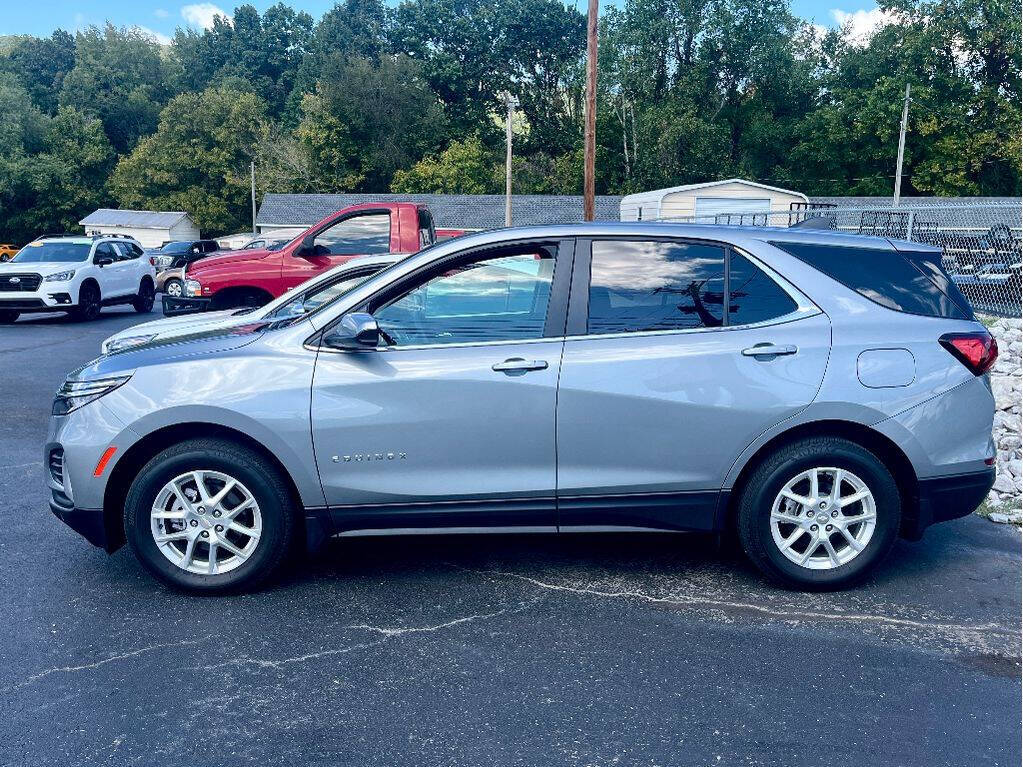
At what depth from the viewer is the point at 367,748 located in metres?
3.15

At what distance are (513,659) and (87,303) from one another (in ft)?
57.9

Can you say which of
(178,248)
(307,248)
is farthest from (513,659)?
(178,248)

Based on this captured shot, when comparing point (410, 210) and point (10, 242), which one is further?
point (10, 242)

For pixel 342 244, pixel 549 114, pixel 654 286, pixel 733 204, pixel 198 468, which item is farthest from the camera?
pixel 549 114

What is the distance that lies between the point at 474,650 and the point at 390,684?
1.44 ft

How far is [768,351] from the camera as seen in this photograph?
14.5ft

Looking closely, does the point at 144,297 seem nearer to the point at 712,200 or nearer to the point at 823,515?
the point at 823,515

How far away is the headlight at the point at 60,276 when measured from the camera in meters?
18.2

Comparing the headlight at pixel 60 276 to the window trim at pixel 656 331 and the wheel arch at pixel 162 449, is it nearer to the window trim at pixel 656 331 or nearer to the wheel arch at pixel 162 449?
the wheel arch at pixel 162 449

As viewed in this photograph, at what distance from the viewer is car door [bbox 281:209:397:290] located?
11.6 meters

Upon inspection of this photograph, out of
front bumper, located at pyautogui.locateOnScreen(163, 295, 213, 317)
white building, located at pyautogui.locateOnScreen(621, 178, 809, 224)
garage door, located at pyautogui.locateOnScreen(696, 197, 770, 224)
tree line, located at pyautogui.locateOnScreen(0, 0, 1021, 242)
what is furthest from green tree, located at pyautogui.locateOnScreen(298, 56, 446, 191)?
front bumper, located at pyautogui.locateOnScreen(163, 295, 213, 317)

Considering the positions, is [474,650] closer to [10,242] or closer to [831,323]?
[831,323]

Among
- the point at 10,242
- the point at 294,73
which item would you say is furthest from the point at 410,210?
the point at 294,73

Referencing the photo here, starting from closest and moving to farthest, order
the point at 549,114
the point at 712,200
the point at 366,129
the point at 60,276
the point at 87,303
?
the point at 60,276 < the point at 87,303 < the point at 712,200 < the point at 366,129 < the point at 549,114
